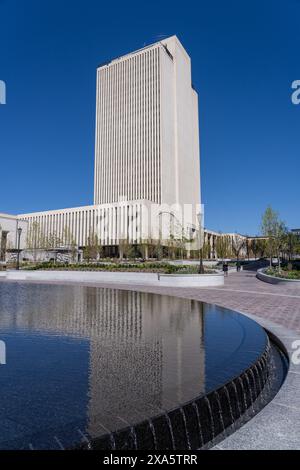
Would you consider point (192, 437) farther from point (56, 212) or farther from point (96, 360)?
point (56, 212)

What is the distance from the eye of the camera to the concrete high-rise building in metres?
86.0

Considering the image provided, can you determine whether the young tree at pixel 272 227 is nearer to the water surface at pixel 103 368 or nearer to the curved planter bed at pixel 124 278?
the curved planter bed at pixel 124 278

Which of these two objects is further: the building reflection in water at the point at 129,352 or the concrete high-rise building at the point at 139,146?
the concrete high-rise building at the point at 139,146

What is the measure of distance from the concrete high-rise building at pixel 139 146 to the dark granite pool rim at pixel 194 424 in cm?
7586

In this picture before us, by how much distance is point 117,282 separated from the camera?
23656 mm

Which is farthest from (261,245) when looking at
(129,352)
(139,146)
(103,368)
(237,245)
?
(103,368)

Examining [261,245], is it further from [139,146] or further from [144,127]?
[144,127]

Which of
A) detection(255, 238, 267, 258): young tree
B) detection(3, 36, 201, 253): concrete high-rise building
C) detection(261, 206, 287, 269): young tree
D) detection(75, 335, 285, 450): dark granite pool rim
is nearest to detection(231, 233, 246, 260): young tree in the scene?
detection(255, 238, 267, 258): young tree

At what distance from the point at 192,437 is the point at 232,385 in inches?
35.7

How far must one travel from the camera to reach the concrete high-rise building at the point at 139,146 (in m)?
86.0

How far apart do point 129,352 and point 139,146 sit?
3657 inches

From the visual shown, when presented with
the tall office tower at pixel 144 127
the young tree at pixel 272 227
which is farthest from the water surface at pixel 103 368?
the tall office tower at pixel 144 127

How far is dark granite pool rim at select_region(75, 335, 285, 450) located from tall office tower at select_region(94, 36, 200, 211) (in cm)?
8525
